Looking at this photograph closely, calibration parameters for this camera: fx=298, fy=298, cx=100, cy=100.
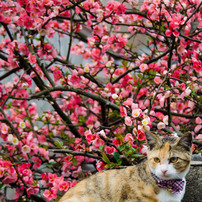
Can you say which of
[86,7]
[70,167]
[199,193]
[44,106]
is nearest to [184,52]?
[86,7]

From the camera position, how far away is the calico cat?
1.86m

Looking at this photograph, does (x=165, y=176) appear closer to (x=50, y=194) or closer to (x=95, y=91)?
(x=50, y=194)

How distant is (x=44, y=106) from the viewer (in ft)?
18.0

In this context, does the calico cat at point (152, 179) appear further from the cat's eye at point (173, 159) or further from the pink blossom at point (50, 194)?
the pink blossom at point (50, 194)

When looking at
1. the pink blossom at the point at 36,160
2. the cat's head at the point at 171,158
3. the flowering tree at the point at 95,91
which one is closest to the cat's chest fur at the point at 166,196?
the cat's head at the point at 171,158

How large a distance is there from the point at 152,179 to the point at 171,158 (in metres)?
0.21

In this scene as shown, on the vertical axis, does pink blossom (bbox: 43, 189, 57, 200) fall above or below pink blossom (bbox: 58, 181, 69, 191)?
below

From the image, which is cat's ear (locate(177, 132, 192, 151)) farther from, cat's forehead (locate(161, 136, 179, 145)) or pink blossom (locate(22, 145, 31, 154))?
pink blossom (locate(22, 145, 31, 154))

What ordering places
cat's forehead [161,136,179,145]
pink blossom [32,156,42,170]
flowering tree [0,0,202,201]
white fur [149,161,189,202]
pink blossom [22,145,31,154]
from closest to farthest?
white fur [149,161,189,202] → cat's forehead [161,136,179,145] → flowering tree [0,0,202,201] → pink blossom [22,145,31,154] → pink blossom [32,156,42,170]

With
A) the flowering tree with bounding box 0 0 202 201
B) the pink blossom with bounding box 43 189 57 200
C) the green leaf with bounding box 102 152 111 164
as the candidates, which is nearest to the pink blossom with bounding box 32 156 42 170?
the flowering tree with bounding box 0 0 202 201

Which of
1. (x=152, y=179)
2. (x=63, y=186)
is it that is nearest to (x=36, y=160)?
(x=63, y=186)

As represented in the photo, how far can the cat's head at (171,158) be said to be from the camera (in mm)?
1837

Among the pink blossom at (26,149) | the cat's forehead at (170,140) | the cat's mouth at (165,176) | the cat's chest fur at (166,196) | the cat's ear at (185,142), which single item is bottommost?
the cat's chest fur at (166,196)

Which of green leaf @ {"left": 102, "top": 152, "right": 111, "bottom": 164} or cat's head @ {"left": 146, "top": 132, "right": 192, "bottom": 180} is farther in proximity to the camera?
green leaf @ {"left": 102, "top": 152, "right": 111, "bottom": 164}
